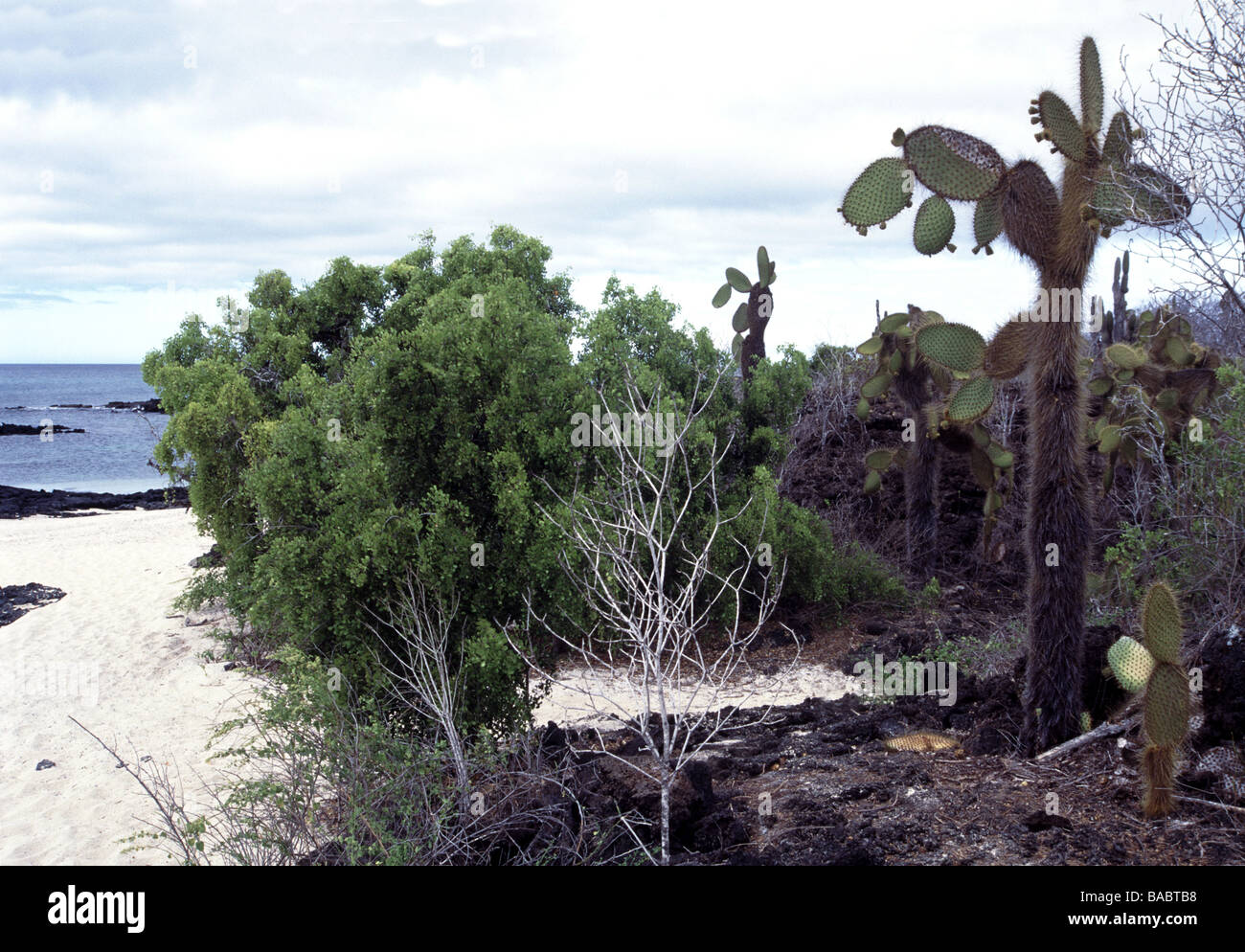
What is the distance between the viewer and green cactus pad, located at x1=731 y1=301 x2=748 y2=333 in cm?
1369

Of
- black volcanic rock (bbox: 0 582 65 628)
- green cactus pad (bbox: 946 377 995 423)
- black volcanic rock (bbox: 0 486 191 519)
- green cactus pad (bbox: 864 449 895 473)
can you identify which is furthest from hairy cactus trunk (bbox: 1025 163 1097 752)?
black volcanic rock (bbox: 0 486 191 519)

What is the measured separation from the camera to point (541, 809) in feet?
16.8

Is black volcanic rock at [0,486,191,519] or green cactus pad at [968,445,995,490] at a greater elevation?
green cactus pad at [968,445,995,490]

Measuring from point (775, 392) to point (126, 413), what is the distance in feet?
245

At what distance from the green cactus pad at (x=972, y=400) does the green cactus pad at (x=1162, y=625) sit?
2.32 metres

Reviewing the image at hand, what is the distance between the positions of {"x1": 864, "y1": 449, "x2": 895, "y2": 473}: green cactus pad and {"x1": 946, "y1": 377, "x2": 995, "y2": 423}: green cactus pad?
17.7 ft

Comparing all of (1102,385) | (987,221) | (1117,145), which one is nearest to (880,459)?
(1102,385)

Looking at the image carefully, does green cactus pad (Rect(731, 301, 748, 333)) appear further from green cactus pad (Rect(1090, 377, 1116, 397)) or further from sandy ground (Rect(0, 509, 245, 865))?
sandy ground (Rect(0, 509, 245, 865))

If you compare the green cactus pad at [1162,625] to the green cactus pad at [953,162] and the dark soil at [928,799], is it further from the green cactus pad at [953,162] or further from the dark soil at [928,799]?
the green cactus pad at [953,162]

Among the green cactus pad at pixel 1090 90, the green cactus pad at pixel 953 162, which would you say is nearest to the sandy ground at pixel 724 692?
the green cactus pad at pixel 953 162

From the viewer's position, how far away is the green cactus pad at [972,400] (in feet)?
22.3

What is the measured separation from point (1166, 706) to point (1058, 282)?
2605 millimetres
